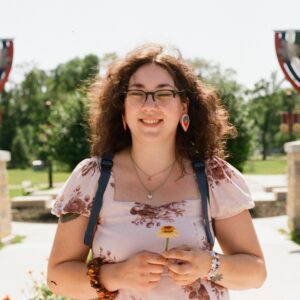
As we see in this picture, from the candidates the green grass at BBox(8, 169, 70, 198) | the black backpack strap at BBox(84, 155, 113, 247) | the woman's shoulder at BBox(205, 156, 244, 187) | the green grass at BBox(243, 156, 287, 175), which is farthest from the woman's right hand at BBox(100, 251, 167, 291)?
the green grass at BBox(243, 156, 287, 175)

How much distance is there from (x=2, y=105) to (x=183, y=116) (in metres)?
52.0

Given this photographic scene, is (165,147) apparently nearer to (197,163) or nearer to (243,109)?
(197,163)

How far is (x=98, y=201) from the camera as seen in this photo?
5.97 ft

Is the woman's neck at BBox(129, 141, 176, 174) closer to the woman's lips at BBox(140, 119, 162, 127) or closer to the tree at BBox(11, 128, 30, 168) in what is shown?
the woman's lips at BBox(140, 119, 162, 127)

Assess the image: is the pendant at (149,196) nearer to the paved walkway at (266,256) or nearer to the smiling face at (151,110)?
the smiling face at (151,110)

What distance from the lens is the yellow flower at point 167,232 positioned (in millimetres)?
1638

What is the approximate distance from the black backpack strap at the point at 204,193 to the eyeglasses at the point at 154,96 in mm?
262

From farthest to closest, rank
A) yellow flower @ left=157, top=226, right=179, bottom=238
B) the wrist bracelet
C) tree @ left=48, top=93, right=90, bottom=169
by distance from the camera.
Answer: tree @ left=48, top=93, right=90, bottom=169, the wrist bracelet, yellow flower @ left=157, top=226, right=179, bottom=238

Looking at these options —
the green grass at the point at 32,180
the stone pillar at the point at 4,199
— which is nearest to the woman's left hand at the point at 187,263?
the stone pillar at the point at 4,199

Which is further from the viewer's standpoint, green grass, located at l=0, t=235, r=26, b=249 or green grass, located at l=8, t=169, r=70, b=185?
green grass, located at l=8, t=169, r=70, b=185

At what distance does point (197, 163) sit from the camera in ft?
6.33

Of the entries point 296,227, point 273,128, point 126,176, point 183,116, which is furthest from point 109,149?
point 273,128

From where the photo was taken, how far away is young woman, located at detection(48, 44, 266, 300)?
174cm

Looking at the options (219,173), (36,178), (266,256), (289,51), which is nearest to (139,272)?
(219,173)
